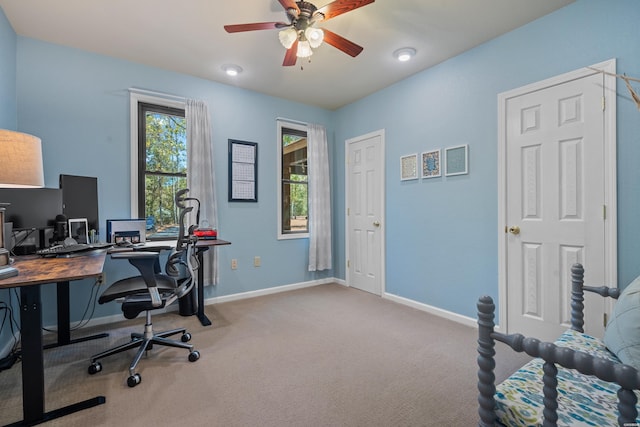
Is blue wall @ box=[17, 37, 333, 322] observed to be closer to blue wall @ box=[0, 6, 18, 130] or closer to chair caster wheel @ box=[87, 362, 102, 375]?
blue wall @ box=[0, 6, 18, 130]

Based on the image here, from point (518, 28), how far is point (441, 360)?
109 inches

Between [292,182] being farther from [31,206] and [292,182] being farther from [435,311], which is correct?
[31,206]

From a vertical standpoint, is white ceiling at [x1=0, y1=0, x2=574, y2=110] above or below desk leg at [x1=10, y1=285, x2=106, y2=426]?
above

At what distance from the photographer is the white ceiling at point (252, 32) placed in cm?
225

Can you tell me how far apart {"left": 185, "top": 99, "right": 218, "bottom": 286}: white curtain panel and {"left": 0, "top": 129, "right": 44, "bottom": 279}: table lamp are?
1605 millimetres

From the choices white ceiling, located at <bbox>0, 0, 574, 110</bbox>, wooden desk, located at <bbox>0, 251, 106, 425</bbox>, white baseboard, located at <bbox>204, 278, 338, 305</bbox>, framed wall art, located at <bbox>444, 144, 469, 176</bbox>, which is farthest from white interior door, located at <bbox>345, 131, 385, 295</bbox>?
wooden desk, located at <bbox>0, 251, 106, 425</bbox>

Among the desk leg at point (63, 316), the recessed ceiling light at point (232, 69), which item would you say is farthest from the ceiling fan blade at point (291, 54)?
the desk leg at point (63, 316)

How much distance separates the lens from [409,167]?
3.43 metres

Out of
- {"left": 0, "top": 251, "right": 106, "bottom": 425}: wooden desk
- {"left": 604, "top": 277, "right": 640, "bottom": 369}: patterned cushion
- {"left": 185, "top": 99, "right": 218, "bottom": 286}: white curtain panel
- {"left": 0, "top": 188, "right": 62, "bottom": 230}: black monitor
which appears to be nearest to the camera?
{"left": 604, "top": 277, "right": 640, "bottom": 369}: patterned cushion

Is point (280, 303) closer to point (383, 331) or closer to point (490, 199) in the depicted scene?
point (383, 331)

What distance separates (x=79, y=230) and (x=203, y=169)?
1.27 meters

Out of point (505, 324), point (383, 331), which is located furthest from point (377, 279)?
point (505, 324)

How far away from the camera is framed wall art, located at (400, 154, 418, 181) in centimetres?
336

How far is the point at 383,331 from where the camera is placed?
274 centimetres
